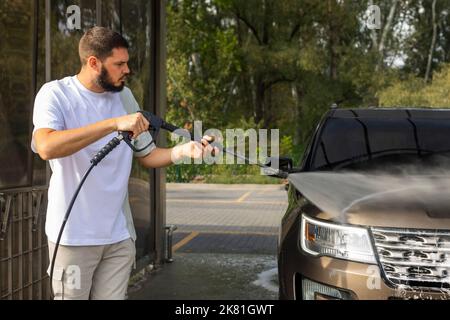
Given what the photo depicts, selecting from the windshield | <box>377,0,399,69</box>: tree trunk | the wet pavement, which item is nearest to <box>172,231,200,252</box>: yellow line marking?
the wet pavement

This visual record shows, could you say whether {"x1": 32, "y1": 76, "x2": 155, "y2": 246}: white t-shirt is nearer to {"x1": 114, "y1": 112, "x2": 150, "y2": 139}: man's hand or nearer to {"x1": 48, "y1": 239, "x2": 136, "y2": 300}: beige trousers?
{"x1": 48, "y1": 239, "x2": 136, "y2": 300}: beige trousers

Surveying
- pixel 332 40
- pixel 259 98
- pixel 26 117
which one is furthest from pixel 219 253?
pixel 259 98

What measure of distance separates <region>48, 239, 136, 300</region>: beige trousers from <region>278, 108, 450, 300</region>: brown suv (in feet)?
3.29

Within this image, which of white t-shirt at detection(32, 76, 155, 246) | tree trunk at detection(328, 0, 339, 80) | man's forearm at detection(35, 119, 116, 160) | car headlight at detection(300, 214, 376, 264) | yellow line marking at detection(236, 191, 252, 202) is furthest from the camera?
tree trunk at detection(328, 0, 339, 80)

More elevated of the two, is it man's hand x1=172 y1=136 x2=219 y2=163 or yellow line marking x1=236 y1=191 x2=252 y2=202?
man's hand x1=172 y1=136 x2=219 y2=163

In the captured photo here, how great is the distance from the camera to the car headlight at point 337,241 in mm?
3031

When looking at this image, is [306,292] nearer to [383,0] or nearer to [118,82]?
[118,82]

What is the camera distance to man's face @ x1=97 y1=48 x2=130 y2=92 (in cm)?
273

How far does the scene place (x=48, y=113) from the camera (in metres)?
2.59

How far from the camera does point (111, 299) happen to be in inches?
114

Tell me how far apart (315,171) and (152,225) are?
11.5ft

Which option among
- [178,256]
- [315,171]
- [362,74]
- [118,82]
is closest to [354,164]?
[315,171]

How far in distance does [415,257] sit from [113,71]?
5.77ft

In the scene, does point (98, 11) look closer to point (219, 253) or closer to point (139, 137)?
point (139, 137)
